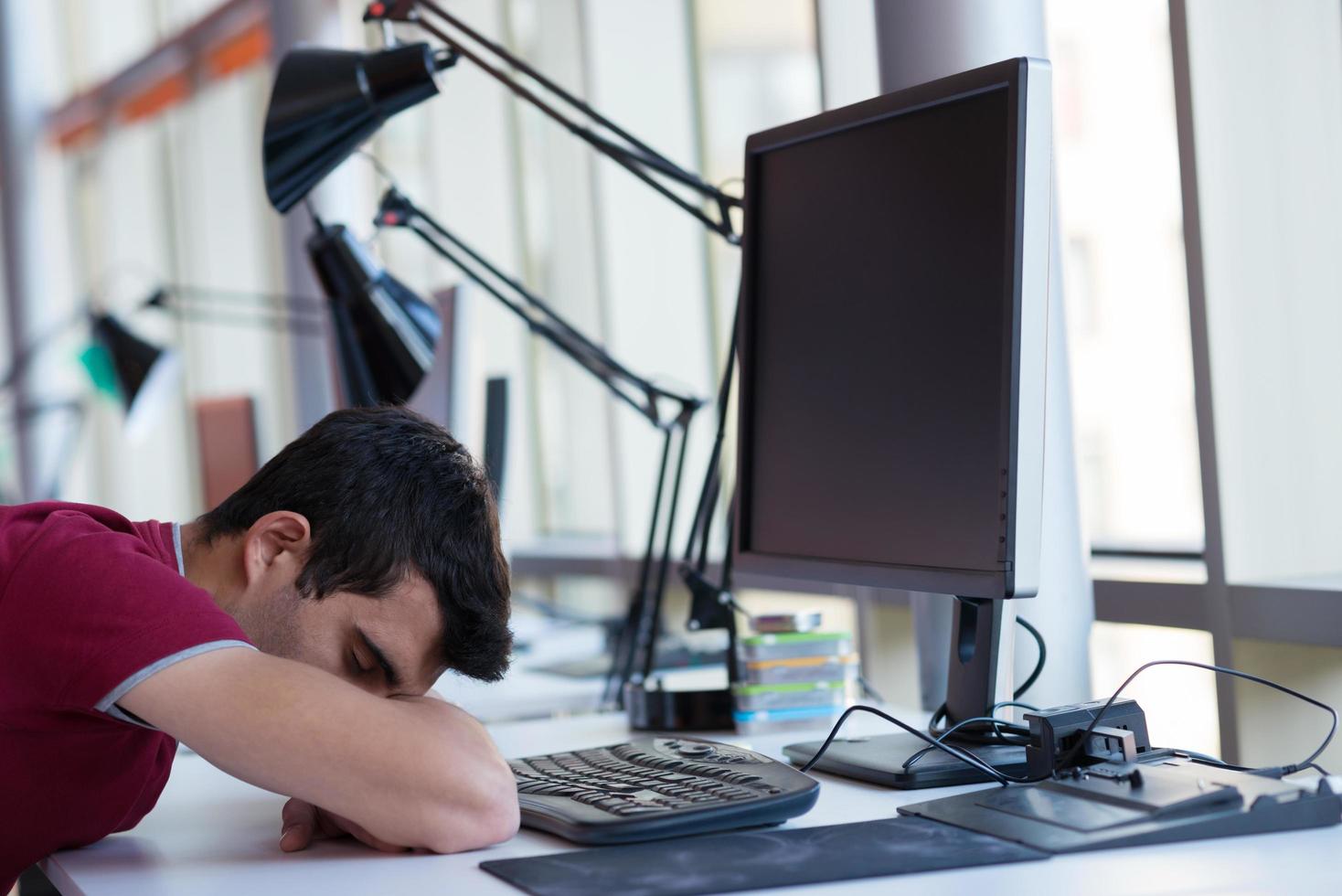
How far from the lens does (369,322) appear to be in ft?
7.18

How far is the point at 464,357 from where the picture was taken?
2158mm

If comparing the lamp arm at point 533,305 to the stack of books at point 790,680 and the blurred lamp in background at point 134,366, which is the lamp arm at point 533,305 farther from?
the blurred lamp in background at point 134,366

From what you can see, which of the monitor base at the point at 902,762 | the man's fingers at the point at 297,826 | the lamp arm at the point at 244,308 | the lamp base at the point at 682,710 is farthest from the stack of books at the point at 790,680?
the lamp arm at the point at 244,308

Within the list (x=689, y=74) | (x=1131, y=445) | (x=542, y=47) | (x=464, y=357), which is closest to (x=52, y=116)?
(x=542, y=47)

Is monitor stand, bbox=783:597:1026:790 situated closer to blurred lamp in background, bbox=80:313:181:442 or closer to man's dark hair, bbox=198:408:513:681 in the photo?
man's dark hair, bbox=198:408:513:681

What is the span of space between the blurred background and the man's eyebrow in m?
0.79

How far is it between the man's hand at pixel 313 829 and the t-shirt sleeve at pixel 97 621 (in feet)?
0.51

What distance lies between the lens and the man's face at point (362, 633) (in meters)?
1.15

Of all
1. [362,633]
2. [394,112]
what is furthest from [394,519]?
[394,112]

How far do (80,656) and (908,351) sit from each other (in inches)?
26.9

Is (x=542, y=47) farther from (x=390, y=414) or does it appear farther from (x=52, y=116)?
(x=52, y=116)

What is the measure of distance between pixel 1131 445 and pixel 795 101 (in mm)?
1163

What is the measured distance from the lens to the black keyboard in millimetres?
998

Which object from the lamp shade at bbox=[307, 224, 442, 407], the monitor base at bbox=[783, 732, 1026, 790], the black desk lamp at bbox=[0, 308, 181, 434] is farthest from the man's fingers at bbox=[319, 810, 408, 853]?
the black desk lamp at bbox=[0, 308, 181, 434]
